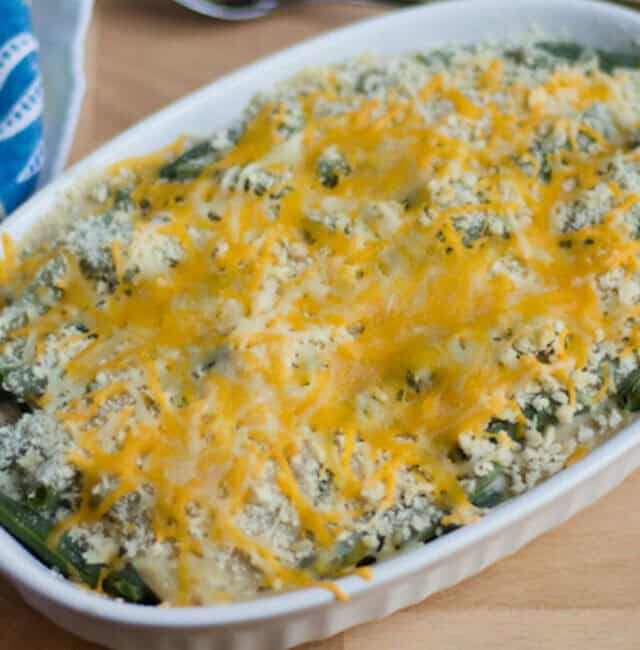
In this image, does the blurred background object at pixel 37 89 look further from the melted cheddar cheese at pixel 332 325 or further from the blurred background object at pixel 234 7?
the blurred background object at pixel 234 7

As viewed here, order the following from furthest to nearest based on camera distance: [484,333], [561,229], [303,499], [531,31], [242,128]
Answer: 1. [531,31]
2. [242,128]
3. [561,229]
4. [484,333]
5. [303,499]

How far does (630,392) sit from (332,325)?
43cm

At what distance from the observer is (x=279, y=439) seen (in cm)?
122

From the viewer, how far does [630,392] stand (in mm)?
1353

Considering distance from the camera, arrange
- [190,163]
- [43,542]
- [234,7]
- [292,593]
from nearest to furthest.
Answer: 1. [292,593]
2. [43,542]
3. [190,163]
4. [234,7]

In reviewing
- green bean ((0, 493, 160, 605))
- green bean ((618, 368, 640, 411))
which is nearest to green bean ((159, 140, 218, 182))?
green bean ((0, 493, 160, 605))

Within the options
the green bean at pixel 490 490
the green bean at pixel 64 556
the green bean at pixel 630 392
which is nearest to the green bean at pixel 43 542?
the green bean at pixel 64 556

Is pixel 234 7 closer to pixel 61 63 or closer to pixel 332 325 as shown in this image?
pixel 61 63

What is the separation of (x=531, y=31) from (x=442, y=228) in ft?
2.10

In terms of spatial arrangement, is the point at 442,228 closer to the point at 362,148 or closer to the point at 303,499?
the point at 362,148

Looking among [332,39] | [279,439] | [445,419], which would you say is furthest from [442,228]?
[332,39]

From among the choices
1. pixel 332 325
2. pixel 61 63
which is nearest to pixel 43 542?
pixel 332 325

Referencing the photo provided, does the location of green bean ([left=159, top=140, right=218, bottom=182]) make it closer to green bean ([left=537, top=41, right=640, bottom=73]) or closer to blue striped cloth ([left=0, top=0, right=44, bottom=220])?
blue striped cloth ([left=0, top=0, right=44, bottom=220])

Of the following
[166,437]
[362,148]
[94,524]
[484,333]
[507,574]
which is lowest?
[507,574]
